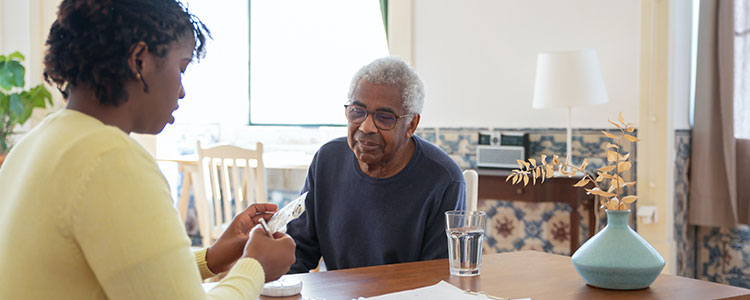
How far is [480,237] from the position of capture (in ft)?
5.35

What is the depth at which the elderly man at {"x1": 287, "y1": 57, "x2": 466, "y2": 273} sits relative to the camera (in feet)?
6.56

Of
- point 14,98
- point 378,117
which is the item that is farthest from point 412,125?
point 14,98

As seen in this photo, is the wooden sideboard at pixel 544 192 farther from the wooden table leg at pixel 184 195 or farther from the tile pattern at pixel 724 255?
the wooden table leg at pixel 184 195

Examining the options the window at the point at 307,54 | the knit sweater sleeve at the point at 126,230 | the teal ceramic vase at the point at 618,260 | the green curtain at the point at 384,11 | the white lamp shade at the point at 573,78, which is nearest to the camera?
the knit sweater sleeve at the point at 126,230

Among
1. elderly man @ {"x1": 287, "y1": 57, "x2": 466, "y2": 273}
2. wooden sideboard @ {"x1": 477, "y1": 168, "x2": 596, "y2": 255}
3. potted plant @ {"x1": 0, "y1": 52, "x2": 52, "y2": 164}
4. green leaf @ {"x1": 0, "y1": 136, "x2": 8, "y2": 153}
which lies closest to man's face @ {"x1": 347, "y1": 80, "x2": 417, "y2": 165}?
elderly man @ {"x1": 287, "y1": 57, "x2": 466, "y2": 273}

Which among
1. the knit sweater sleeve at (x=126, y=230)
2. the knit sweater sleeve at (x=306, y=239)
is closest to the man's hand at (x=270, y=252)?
the knit sweater sleeve at (x=126, y=230)

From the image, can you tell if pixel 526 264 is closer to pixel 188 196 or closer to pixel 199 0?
pixel 188 196

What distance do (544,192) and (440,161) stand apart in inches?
68.8

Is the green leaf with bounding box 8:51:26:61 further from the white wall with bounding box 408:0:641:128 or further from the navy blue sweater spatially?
the navy blue sweater

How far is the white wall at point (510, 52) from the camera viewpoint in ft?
12.7

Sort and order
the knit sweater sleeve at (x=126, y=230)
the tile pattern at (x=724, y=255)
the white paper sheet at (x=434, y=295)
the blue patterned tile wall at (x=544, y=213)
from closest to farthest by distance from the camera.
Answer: the knit sweater sleeve at (x=126, y=230) < the white paper sheet at (x=434, y=295) < the tile pattern at (x=724, y=255) < the blue patterned tile wall at (x=544, y=213)

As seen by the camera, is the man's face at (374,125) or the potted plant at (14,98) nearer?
the man's face at (374,125)

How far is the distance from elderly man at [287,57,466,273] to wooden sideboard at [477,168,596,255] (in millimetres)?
1690

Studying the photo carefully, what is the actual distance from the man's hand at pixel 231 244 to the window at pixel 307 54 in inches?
147
